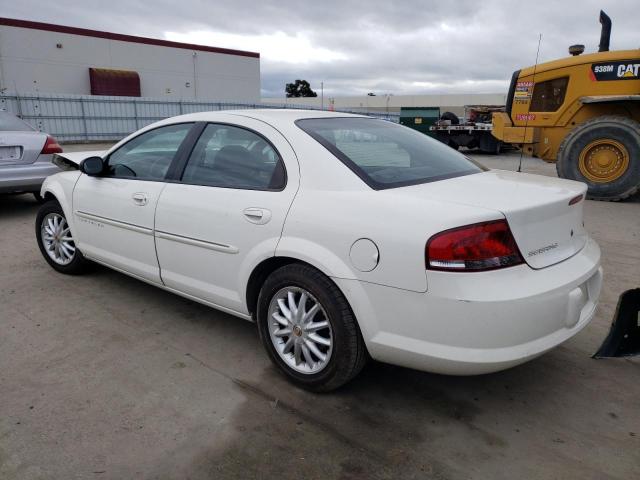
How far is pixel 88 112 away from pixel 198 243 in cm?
2027

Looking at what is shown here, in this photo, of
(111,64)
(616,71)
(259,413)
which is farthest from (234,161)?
(111,64)

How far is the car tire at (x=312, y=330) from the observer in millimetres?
2463

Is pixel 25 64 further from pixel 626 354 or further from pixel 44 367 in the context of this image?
pixel 626 354

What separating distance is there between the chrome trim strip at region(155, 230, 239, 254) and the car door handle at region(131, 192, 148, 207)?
0.25 meters

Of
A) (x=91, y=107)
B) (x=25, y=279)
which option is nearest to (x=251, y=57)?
(x=91, y=107)

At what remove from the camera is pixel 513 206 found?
2.28 metres

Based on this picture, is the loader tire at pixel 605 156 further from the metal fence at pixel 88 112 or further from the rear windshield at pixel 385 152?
the metal fence at pixel 88 112

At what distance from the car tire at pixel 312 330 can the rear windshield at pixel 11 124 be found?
5.68 metres

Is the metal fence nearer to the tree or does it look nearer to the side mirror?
the side mirror

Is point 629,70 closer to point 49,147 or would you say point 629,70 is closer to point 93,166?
point 93,166

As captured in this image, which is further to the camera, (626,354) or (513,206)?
(626,354)

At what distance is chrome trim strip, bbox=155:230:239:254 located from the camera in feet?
9.57

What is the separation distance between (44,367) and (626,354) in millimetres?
3433

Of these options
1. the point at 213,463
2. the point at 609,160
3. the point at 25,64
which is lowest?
the point at 213,463
